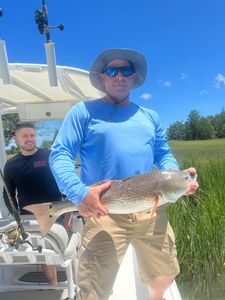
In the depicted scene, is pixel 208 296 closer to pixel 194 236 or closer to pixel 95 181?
pixel 194 236

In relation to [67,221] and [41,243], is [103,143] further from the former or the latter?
[67,221]

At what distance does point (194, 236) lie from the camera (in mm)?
4609

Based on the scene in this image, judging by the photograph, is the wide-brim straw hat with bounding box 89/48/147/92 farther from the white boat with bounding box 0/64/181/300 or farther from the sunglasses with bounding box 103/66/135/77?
the white boat with bounding box 0/64/181/300

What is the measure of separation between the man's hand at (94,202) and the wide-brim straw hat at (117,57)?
2.92ft

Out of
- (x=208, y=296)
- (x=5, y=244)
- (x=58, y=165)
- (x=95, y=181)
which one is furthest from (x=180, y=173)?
(x=208, y=296)

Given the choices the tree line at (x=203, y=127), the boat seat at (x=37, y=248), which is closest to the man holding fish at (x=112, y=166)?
the boat seat at (x=37, y=248)

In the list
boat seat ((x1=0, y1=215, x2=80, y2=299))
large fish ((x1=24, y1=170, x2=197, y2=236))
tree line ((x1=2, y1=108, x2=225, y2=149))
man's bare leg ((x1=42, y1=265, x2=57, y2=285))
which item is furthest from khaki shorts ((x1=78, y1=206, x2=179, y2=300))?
tree line ((x1=2, y1=108, x2=225, y2=149))

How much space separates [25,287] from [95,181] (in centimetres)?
174

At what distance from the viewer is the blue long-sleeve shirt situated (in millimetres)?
2467

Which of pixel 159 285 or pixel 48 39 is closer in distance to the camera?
pixel 159 285

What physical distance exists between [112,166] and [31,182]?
1.77 metres

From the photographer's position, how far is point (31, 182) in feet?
13.4

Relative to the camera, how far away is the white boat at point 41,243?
313 centimetres

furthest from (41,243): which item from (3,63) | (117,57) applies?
(117,57)
